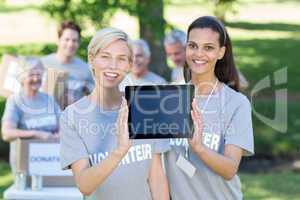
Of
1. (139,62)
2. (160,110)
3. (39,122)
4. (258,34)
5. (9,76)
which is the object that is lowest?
(39,122)

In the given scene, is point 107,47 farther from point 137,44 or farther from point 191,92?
point 137,44

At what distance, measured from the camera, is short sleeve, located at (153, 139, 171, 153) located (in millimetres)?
3408

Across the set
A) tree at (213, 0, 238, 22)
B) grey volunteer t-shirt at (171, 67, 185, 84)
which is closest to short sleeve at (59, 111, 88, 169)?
grey volunteer t-shirt at (171, 67, 185, 84)

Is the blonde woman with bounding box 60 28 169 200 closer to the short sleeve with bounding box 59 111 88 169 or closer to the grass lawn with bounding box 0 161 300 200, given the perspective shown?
the short sleeve with bounding box 59 111 88 169

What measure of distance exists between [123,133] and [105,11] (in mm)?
6596

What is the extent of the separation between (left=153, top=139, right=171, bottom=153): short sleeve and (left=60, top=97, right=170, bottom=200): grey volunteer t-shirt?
0.14ft

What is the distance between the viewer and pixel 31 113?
616 cm

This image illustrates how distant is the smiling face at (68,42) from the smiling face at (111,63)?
12.4 ft

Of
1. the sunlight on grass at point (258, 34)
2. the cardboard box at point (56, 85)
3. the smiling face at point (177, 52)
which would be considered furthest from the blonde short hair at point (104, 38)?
the sunlight on grass at point (258, 34)

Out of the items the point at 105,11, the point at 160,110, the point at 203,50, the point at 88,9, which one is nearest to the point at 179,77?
the point at 203,50

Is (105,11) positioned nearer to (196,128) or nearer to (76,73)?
(76,73)

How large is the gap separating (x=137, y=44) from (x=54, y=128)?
1.44m

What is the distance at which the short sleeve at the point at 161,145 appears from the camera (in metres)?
3.41

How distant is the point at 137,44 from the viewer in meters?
7.19
